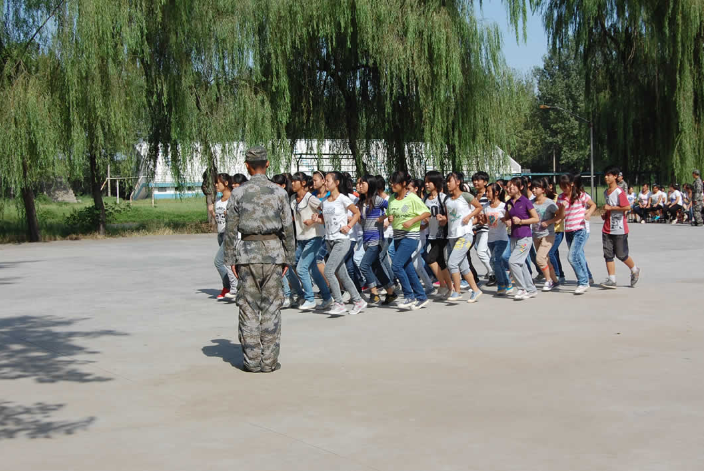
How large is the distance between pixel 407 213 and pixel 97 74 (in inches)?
583

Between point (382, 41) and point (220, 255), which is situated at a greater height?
point (382, 41)

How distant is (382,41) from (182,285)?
1293cm

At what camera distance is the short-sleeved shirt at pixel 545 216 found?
11.6 meters

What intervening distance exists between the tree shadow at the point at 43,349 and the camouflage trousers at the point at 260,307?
47.8 inches

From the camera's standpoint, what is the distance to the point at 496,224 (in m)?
11.3

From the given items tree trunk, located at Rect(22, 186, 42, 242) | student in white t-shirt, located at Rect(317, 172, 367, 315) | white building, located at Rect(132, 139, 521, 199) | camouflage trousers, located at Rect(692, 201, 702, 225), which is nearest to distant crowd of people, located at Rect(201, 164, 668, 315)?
student in white t-shirt, located at Rect(317, 172, 367, 315)

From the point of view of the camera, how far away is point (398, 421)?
5.35 m

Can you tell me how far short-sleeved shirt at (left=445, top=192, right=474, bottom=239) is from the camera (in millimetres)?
10586

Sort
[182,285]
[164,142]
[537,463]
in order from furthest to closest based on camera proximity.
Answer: [164,142]
[182,285]
[537,463]

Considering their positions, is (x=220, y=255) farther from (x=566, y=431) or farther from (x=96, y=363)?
(x=566, y=431)

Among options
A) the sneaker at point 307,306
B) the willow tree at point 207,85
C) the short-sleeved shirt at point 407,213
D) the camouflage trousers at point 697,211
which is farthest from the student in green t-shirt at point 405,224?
the camouflage trousers at point 697,211

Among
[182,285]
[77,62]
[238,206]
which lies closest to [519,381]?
[238,206]

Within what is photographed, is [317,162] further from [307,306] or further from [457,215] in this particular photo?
[307,306]

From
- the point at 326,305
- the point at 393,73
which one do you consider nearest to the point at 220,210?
the point at 326,305
